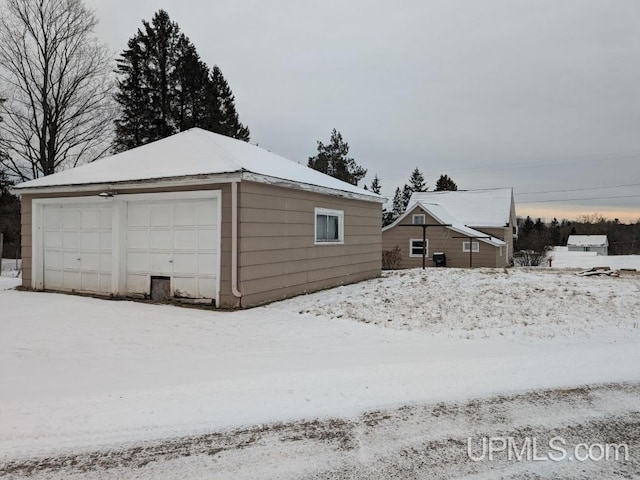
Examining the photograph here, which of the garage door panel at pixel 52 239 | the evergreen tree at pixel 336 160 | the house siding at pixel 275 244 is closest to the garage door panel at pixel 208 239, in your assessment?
the house siding at pixel 275 244

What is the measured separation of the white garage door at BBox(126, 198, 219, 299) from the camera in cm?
835

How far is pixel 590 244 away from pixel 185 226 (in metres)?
73.9

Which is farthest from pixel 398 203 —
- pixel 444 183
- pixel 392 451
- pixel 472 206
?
pixel 392 451

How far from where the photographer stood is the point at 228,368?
15.6ft

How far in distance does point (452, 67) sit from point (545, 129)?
11.0m

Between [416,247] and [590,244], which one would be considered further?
[590,244]

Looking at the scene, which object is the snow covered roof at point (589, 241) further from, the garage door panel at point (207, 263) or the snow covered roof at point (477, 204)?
the garage door panel at point (207, 263)

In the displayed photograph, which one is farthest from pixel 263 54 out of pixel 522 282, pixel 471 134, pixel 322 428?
pixel 322 428

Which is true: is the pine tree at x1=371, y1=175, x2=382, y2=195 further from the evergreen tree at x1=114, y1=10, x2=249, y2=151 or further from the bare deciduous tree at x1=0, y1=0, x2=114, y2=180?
the bare deciduous tree at x1=0, y1=0, x2=114, y2=180

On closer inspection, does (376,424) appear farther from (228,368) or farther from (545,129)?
(545,129)

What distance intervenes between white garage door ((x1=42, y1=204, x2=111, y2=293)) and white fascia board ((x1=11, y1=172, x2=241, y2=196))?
42cm

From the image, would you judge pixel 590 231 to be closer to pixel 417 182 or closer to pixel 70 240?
pixel 417 182

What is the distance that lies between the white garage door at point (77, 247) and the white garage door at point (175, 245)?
25.7 inches

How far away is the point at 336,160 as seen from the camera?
123 ft
